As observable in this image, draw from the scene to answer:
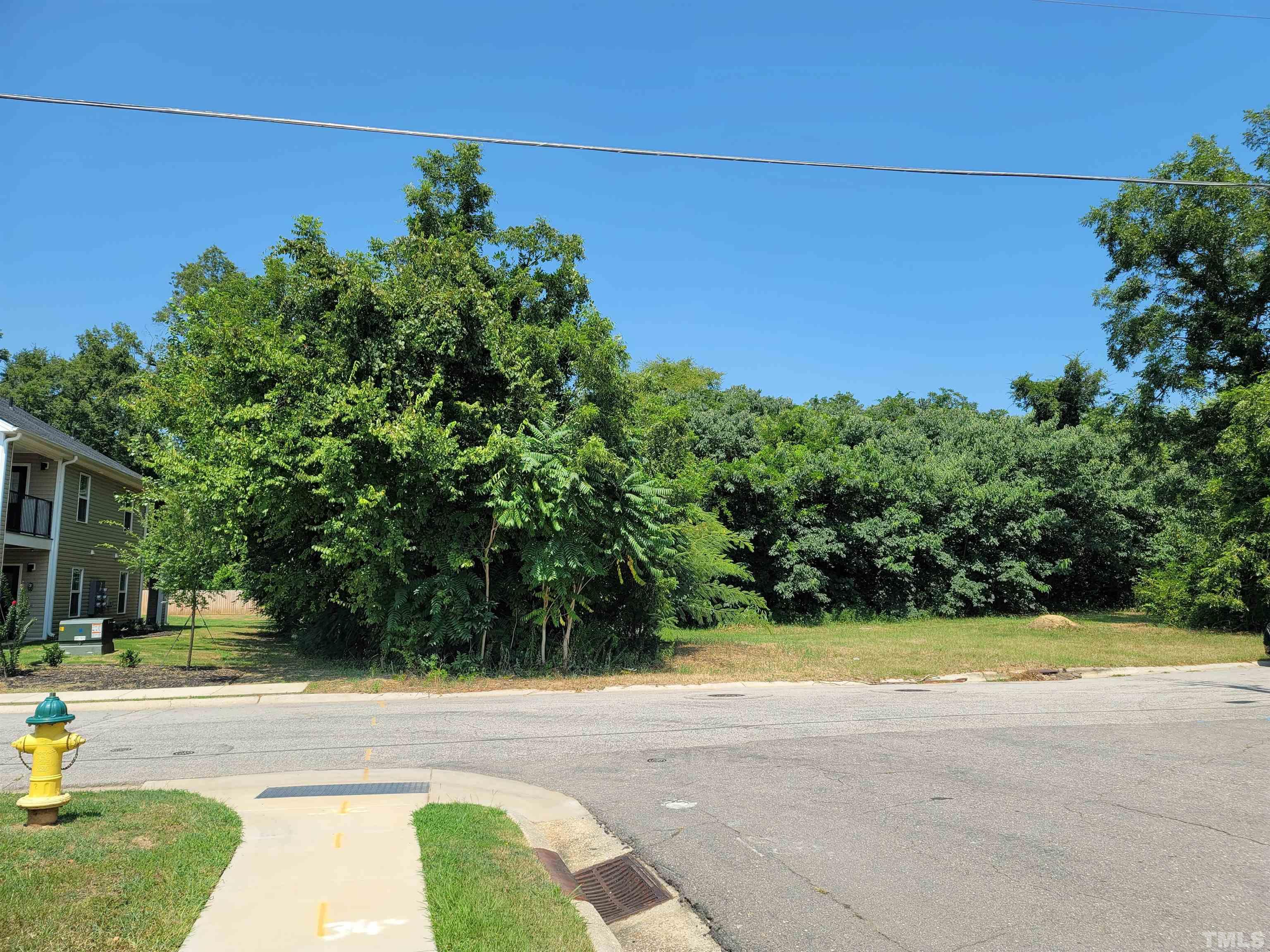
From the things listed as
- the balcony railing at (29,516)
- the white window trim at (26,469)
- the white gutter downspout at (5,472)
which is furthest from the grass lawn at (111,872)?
the white window trim at (26,469)

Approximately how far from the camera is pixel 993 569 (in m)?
37.2

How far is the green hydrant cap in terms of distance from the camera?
564cm

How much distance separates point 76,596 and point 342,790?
1067 inches

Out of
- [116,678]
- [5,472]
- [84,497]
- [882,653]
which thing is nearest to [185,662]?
[116,678]

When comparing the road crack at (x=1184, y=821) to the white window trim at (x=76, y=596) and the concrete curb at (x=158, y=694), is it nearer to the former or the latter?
the concrete curb at (x=158, y=694)

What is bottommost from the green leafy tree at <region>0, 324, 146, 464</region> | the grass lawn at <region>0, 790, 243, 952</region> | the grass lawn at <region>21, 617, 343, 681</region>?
the grass lawn at <region>21, 617, 343, 681</region>

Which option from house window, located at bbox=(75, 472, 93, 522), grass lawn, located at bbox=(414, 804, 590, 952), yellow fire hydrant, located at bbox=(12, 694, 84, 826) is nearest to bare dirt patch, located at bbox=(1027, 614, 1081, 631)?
grass lawn, located at bbox=(414, 804, 590, 952)

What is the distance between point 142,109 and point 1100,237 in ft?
108

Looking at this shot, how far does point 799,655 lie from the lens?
21.4 meters

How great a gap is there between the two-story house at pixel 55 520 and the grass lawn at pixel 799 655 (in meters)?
2.51

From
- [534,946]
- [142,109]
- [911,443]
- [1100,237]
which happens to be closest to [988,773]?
[534,946]

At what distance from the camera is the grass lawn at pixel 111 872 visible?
4.02 meters

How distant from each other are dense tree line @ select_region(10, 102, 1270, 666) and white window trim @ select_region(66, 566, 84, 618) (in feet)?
20.0

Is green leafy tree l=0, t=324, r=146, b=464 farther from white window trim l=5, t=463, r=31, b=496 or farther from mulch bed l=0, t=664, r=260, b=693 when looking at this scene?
mulch bed l=0, t=664, r=260, b=693
